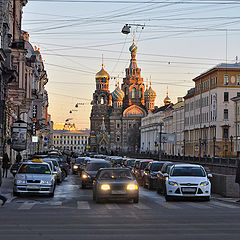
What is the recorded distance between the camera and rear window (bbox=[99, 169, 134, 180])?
23.1m

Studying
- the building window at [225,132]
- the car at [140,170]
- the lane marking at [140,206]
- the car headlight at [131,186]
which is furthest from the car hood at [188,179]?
the building window at [225,132]

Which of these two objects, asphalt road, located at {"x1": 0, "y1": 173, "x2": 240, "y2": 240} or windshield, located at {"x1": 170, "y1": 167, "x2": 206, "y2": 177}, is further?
windshield, located at {"x1": 170, "y1": 167, "x2": 206, "y2": 177}

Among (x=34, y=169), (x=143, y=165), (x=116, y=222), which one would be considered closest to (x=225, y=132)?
(x=143, y=165)

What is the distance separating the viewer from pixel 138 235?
1225 cm

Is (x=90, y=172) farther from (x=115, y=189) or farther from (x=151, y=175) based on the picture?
(x=115, y=189)

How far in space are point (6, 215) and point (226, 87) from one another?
90650mm

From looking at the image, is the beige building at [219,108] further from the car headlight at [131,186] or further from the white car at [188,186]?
the car headlight at [131,186]

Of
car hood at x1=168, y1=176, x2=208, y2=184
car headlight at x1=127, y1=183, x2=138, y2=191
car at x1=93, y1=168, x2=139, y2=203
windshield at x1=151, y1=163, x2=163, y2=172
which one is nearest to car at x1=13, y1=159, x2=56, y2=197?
car at x1=93, y1=168, x2=139, y2=203

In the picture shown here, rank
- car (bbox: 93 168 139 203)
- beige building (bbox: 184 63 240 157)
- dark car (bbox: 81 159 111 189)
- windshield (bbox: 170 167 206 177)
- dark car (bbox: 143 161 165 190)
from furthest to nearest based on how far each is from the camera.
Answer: beige building (bbox: 184 63 240 157)
dark car (bbox: 81 159 111 189)
dark car (bbox: 143 161 165 190)
windshield (bbox: 170 167 206 177)
car (bbox: 93 168 139 203)

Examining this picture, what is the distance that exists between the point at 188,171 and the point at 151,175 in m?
7.61

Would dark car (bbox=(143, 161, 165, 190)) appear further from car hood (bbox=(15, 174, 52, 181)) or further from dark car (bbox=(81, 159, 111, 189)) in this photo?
car hood (bbox=(15, 174, 52, 181))

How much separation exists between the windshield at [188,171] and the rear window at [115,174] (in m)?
1.97

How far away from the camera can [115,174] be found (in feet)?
76.3

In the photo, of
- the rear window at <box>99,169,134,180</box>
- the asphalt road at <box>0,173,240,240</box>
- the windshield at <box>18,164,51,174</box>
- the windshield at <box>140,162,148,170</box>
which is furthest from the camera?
the windshield at <box>140,162,148,170</box>
